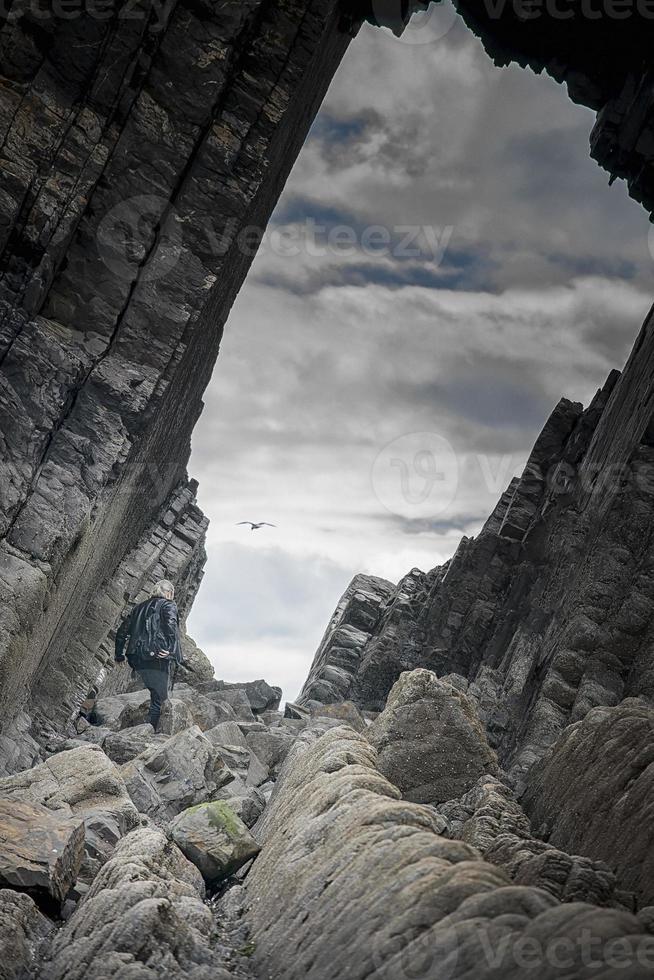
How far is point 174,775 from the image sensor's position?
27.6 ft

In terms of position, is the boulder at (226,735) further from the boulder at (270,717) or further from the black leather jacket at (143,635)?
the boulder at (270,717)

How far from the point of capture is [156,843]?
5496mm

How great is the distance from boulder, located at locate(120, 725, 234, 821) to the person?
210cm

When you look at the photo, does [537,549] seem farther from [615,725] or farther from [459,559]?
[615,725]

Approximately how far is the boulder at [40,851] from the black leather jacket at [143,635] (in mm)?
5507

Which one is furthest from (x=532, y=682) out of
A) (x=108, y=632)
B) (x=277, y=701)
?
(x=108, y=632)

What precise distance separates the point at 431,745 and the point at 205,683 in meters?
12.0

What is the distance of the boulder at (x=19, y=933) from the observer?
4047 mm

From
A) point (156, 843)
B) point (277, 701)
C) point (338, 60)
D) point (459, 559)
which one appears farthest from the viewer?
point (459, 559)

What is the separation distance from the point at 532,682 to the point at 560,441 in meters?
11.4

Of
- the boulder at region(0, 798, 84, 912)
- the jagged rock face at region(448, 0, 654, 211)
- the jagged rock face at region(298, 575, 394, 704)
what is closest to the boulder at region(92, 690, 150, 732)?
the boulder at region(0, 798, 84, 912)

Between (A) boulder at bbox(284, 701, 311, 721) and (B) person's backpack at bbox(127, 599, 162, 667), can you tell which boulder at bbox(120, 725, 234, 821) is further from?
(A) boulder at bbox(284, 701, 311, 721)

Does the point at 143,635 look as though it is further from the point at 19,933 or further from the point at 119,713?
the point at 19,933

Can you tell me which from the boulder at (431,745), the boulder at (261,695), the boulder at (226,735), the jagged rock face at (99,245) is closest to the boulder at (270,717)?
the boulder at (261,695)
